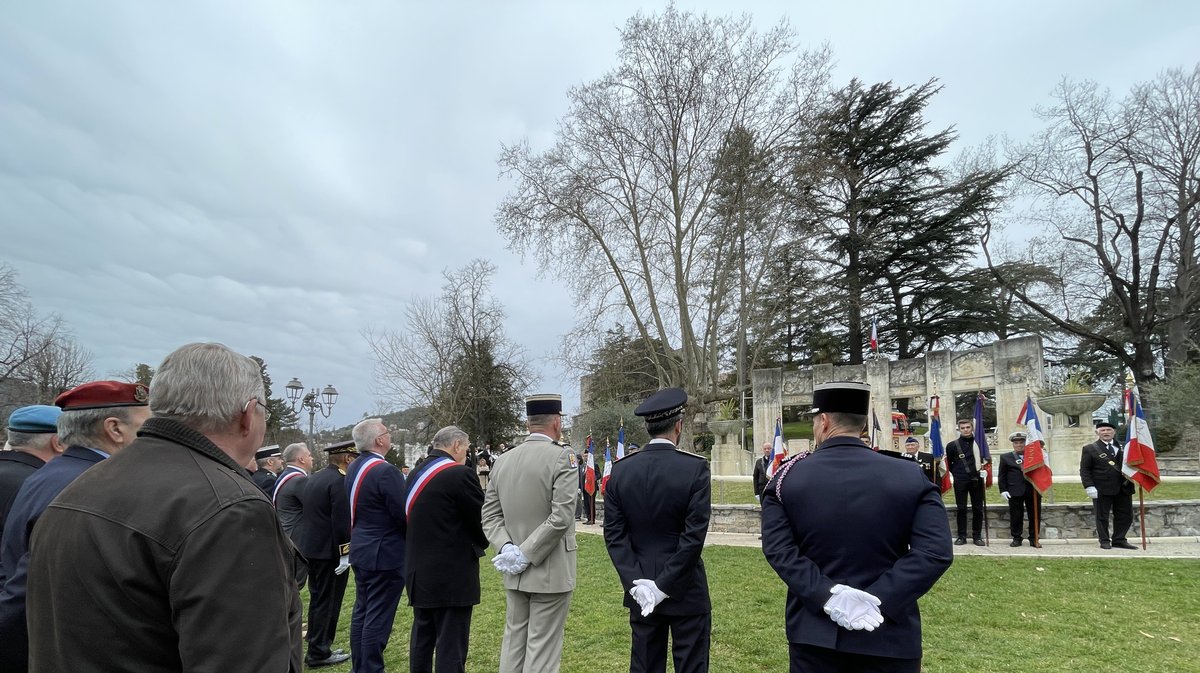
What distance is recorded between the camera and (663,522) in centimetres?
393

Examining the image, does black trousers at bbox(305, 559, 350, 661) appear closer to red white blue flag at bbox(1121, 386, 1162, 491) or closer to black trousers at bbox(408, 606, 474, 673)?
Answer: black trousers at bbox(408, 606, 474, 673)

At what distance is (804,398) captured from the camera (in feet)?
97.1

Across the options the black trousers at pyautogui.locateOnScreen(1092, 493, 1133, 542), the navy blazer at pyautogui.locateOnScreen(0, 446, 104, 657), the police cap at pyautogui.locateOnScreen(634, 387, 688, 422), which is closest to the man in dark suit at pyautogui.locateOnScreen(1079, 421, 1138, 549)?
the black trousers at pyautogui.locateOnScreen(1092, 493, 1133, 542)

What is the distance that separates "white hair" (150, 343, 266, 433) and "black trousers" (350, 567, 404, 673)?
391 cm

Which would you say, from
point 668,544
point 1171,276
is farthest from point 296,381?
point 1171,276

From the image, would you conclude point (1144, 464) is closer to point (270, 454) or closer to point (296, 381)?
point (270, 454)

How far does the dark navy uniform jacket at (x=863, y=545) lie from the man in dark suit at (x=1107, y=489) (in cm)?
995

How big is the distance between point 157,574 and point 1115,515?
44.8 ft

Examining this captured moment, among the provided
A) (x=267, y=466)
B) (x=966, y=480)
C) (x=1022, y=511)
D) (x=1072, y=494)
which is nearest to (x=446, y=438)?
(x=267, y=466)

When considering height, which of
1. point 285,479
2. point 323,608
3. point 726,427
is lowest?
point 323,608

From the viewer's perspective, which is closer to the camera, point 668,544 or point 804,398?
point 668,544

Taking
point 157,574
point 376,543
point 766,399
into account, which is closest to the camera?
point 157,574

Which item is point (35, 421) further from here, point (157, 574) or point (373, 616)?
point (157, 574)

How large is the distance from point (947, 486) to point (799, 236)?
11162mm
